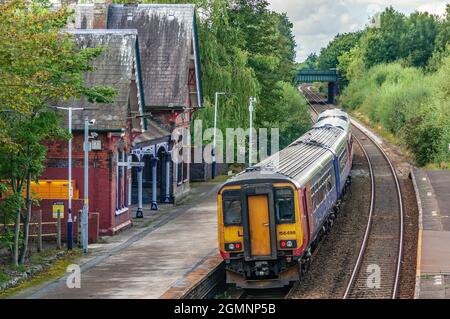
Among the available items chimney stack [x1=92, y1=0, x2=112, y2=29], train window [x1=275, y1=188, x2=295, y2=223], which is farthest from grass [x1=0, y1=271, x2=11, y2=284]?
chimney stack [x1=92, y1=0, x2=112, y2=29]

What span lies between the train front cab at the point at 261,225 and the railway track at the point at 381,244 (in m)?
1.94

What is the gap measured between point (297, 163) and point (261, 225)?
14.1 feet

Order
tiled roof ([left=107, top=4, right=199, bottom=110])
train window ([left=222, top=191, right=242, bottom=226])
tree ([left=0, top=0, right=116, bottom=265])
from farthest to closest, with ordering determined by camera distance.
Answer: tiled roof ([left=107, top=4, right=199, bottom=110]), train window ([left=222, top=191, right=242, bottom=226]), tree ([left=0, top=0, right=116, bottom=265])

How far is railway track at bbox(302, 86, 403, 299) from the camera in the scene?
24797 mm

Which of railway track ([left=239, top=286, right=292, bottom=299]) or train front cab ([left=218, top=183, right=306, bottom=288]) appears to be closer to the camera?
Result: train front cab ([left=218, top=183, right=306, bottom=288])

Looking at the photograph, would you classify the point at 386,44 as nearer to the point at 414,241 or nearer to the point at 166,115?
the point at 166,115

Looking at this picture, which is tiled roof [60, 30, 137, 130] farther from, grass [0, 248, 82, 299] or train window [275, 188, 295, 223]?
train window [275, 188, 295, 223]

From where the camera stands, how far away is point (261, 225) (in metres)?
23.9

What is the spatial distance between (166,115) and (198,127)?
8683 mm

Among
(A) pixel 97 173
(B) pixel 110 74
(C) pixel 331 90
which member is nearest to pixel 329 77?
(C) pixel 331 90

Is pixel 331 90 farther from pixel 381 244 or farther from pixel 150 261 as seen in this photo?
pixel 150 261

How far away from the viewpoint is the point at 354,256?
29312 mm

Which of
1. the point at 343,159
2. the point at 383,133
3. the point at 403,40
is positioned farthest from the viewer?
the point at 403,40

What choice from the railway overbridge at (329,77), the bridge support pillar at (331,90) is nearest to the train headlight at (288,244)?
the railway overbridge at (329,77)
